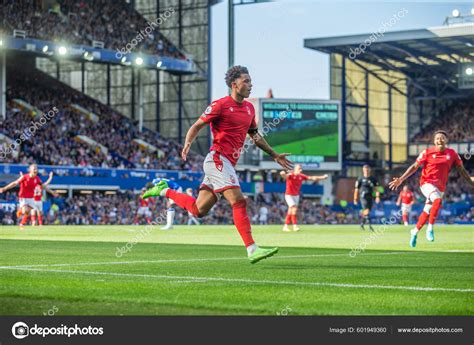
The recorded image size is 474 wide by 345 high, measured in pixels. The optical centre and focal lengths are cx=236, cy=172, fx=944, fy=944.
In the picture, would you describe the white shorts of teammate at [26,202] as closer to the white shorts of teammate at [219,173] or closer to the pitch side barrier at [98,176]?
the pitch side barrier at [98,176]

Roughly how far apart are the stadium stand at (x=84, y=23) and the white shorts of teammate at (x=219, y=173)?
45.1 m

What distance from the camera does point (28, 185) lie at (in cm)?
3419

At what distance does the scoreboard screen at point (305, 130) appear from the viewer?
225ft

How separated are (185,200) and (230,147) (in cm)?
130

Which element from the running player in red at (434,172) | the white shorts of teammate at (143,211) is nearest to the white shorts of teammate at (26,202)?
the running player in red at (434,172)

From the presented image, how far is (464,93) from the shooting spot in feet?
267

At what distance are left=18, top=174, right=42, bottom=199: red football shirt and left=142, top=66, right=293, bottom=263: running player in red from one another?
2196cm

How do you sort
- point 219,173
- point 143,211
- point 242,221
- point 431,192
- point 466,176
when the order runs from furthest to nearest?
1. point 143,211
2. point 431,192
3. point 466,176
4. point 219,173
5. point 242,221

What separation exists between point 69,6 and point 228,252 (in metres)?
47.7

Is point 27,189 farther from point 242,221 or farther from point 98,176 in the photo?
point 242,221

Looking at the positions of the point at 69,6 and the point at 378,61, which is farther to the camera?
the point at 378,61

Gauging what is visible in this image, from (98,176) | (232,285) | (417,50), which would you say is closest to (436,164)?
(232,285)

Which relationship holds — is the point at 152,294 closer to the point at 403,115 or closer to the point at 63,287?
the point at 63,287
